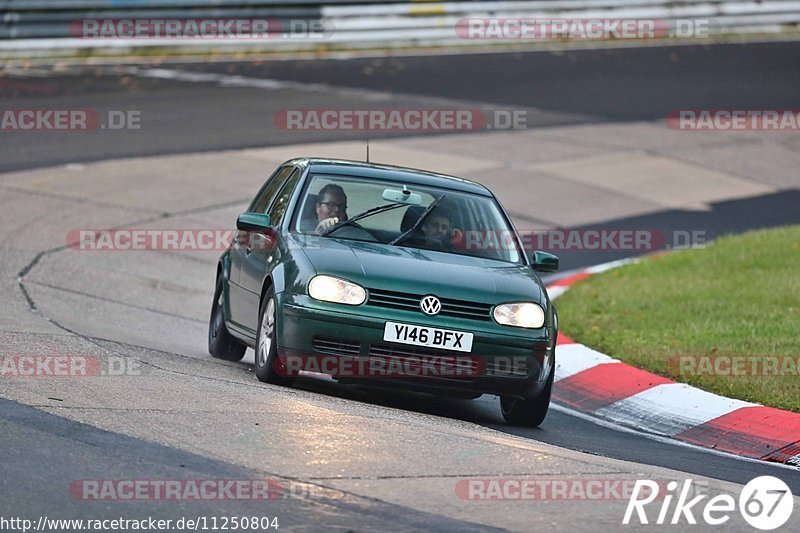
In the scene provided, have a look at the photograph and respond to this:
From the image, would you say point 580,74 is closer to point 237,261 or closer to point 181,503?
point 237,261

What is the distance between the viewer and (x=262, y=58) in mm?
27703

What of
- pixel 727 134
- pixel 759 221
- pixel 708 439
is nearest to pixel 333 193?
pixel 708 439

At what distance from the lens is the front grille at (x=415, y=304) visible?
8.17m

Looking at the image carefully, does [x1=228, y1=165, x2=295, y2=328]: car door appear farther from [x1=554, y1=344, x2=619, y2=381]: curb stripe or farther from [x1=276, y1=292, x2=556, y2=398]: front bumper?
[x1=554, y1=344, x2=619, y2=381]: curb stripe

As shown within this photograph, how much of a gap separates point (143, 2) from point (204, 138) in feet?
23.7

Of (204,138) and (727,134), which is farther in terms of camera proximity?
(727,134)

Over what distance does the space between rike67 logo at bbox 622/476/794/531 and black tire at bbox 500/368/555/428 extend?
7.22 ft
